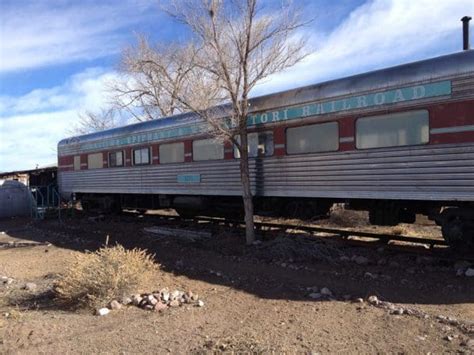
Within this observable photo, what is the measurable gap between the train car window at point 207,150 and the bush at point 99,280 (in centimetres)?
582

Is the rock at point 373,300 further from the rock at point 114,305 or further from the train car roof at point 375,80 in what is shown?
the train car roof at point 375,80

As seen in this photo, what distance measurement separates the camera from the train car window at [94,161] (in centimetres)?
1839

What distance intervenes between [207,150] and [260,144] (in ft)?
6.44

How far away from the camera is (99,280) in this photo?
20.7 ft

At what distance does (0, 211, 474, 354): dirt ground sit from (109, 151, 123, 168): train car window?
698cm

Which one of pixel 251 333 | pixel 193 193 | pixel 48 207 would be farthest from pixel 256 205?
pixel 48 207

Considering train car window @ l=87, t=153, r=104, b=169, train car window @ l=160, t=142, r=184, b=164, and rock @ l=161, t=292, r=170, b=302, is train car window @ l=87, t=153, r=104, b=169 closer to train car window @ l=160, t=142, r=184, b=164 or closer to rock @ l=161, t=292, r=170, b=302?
train car window @ l=160, t=142, r=184, b=164

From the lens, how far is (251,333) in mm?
5207

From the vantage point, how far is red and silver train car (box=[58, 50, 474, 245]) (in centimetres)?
778

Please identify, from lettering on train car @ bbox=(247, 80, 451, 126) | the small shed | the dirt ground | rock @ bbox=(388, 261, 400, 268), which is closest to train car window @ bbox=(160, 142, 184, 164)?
lettering on train car @ bbox=(247, 80, 451, 126)

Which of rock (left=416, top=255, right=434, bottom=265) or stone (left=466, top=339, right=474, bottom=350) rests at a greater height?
rock (left=416, top=255, right=434, bottom=265)

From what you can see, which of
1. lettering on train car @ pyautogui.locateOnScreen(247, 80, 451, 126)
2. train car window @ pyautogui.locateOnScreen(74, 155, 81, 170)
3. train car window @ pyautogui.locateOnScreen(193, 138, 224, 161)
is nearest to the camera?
lettering on train car @ pyautogui.locateOnScreen(247, 80, 451, 126)

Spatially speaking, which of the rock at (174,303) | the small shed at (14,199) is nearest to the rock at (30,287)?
the rock at (174,303)

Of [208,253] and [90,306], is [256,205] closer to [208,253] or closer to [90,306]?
[208,253]
